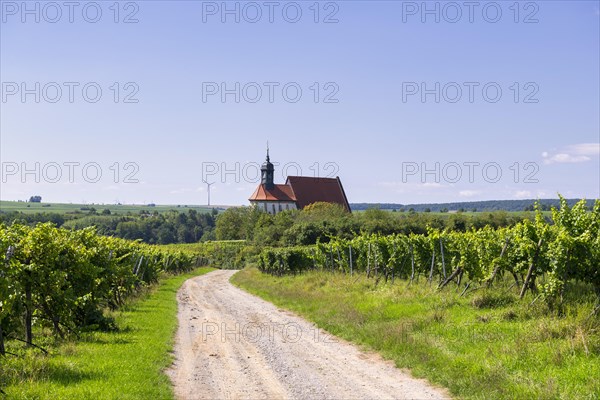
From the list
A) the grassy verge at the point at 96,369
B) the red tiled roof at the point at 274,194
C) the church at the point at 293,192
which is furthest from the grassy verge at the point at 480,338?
the red tiled roof at the point at 274,194

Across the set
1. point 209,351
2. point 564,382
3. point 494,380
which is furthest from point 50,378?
point 564,382

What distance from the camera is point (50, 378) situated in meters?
9.33

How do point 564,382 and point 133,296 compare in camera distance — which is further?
point 133,296

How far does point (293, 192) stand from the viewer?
423ft

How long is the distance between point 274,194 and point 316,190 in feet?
37.9

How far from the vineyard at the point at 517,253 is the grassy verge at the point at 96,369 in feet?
29.7

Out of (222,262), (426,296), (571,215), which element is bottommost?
(222,262)

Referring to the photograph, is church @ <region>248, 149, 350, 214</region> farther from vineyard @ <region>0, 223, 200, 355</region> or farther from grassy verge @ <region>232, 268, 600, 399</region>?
vineyard @ <region>0, 223, 200, 355</region>

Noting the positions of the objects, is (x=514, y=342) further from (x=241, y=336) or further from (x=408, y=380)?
(x=241, y=336)

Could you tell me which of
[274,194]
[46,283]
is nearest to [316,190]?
[274,194]

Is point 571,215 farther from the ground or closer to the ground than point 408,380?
farther from the ground

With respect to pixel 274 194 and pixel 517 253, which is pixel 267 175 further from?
pixel 517 253

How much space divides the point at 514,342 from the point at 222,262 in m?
72.7

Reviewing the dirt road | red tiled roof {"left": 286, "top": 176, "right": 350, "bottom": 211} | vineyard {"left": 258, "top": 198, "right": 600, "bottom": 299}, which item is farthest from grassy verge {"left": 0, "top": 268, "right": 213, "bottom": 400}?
red tiled roof {"left": 286, "top": 176, "right": 350, "bottom": 211}
